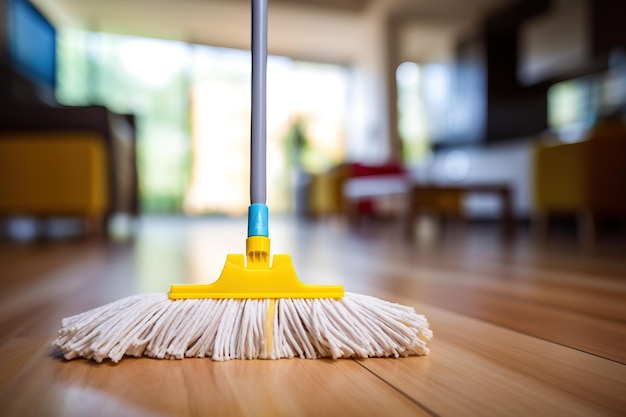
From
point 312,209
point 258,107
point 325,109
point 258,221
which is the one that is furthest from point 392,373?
point 325,109

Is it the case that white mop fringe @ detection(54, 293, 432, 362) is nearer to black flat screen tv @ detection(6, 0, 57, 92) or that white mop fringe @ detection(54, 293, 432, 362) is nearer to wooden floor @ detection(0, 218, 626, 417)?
wooden floor @ detection(0, 218, 626, 417)

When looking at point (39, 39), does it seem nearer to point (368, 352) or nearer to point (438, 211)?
point (438, 211)

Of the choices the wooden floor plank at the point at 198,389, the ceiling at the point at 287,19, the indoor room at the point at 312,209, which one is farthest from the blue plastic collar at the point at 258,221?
the ceiling at the point at 287,19

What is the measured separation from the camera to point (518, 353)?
0.47 m

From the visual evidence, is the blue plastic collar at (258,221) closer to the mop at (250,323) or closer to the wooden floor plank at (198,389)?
the mop at (250,323)

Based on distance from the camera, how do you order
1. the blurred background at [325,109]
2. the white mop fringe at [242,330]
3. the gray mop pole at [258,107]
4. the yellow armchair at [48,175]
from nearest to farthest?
the white mop fringe at [242,330] < the gray mop pole at [258,107] < the yellow armchair at [48,175] < the blurred background at [325,109]

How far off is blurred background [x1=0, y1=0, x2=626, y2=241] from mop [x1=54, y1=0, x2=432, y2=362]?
7.50 ft

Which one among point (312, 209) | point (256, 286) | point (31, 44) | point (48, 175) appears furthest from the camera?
point (312, 209)

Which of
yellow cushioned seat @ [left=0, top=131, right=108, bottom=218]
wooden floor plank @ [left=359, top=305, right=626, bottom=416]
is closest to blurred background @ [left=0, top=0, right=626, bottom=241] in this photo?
yellow cushioned seat @ [left=0, top=131, right=108, bottom=218]

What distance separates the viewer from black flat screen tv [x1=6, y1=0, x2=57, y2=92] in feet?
10.4

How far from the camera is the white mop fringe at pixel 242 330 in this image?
0.44 metres

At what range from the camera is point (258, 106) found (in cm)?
56

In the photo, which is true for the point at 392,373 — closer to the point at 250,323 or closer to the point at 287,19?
the point at 250,323

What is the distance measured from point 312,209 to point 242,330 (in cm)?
583
